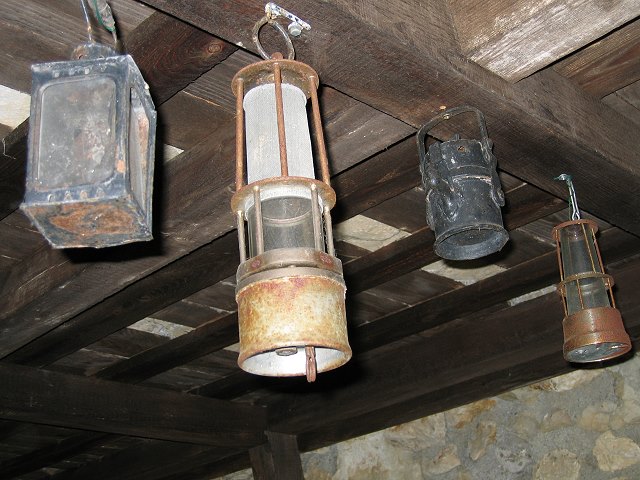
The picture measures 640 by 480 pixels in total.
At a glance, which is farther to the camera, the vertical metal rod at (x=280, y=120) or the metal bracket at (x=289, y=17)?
the metal bracket at (x=289, y=17)

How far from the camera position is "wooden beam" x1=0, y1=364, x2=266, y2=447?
9.33ft

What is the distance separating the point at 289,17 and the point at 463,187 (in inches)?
20.3

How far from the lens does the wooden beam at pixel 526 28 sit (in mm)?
1437

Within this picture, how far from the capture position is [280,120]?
44.6 inches

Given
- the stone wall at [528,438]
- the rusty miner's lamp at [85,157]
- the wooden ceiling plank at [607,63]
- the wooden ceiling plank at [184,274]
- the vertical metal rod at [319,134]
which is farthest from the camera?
the stone wall at [528,438]

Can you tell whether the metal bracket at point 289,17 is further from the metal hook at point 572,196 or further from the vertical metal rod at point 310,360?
the metal hook at point 572,196

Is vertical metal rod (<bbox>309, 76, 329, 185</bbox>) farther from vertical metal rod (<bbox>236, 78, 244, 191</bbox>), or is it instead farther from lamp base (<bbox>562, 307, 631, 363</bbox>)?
lamp base (<bbox>562, 307, 631, 363</bbox>)

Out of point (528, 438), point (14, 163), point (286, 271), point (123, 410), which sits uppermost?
point (14, 163)

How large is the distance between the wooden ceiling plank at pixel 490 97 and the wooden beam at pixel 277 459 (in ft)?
6.66

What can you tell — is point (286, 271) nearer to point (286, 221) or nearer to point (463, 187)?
point (286, 221)

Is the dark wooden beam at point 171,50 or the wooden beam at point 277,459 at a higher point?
the dark wooden beam at point 171,50

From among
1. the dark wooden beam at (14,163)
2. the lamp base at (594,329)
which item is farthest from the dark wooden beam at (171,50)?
the lamp base at (594,329)

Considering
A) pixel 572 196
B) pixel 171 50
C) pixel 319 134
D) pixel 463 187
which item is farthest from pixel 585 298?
pixel 171 50

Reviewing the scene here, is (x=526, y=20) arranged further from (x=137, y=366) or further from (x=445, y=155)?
(x=137, y=366)
